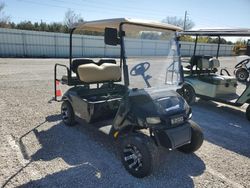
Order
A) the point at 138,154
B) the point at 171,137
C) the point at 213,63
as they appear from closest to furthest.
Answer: the point at 171,137 < the point at 138,154 < the point at 213,63

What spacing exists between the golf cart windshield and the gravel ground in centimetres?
112

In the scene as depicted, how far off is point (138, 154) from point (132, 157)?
0.39ft

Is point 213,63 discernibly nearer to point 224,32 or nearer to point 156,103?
point 224,32

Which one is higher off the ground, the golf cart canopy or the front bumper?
the golf cart canopy

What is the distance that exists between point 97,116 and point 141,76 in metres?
1.07

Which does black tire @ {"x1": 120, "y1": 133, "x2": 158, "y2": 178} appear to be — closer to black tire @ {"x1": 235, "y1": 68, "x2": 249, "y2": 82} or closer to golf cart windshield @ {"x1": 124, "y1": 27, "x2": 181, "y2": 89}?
golf cart windshield @ {"x1": 124, "y1": 27, "x2": 181, "y2": 89}

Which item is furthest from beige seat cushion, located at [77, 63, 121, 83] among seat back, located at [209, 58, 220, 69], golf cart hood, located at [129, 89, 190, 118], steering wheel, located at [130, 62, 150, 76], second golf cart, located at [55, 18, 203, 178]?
seat back, located at [209, 58, 220, 69]

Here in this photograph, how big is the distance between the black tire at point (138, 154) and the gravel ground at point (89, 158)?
13cm

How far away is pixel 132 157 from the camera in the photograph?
2877 millimetres

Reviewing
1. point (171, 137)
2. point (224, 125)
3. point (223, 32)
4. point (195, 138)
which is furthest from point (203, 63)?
point (171, 137)

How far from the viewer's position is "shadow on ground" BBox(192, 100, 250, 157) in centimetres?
400

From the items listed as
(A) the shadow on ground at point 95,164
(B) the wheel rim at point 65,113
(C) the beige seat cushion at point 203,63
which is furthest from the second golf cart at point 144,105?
(C) the beige seat cushion at point 203,63

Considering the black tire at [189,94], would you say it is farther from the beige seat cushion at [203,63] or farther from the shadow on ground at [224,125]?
the beige seat cushion at [203,63]

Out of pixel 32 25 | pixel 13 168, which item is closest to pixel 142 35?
pixel 13 168
